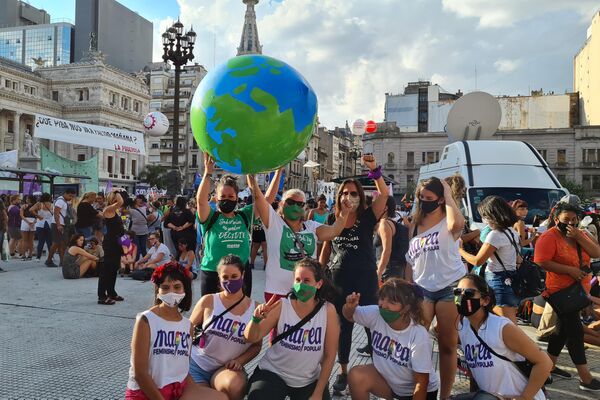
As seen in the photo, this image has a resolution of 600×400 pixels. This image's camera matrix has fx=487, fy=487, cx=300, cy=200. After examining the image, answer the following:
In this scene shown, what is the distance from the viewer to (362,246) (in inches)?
160

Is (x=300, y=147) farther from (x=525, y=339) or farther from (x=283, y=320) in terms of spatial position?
(x=525, y=339)

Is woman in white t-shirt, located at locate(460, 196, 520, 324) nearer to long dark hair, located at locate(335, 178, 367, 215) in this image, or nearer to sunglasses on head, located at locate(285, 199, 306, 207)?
long dark hair, located at locate(335, 178, 367, 215)

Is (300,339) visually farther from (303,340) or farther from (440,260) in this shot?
(440,260)

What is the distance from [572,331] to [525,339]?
159 cm

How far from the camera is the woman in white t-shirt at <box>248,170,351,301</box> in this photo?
12.3 feet

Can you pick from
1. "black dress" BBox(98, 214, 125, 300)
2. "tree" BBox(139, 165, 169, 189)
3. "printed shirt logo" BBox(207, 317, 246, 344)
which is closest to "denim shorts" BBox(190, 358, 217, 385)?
"printed shirt logo" BBox(207, 317, 246, 344)

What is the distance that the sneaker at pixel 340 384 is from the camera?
3.87 m

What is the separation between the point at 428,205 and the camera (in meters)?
3.88

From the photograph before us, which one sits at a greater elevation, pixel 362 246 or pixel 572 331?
pixel 362 246

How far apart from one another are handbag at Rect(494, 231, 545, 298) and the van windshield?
554 centimetres

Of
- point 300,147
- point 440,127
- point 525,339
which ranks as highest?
point 440,127

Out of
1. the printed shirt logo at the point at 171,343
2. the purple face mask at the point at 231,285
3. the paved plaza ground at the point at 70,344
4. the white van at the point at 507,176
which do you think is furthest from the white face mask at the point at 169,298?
the white van at the point at 507,176

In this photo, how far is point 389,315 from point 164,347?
4.65 feet

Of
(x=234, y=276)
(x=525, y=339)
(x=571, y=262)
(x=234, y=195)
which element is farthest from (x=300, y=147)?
(x=571, y=262)
